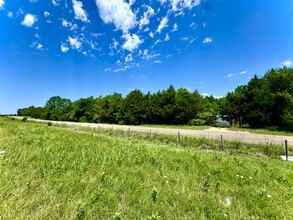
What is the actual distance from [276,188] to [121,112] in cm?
4469

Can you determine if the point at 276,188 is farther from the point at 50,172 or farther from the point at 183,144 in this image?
the point at 183,144

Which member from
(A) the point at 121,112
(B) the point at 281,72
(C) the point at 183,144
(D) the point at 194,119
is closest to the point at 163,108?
(D) the point at 194,119

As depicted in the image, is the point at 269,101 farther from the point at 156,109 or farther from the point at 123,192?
the point at 123,192

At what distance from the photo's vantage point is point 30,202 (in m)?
2.31

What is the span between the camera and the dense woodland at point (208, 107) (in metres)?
26.7

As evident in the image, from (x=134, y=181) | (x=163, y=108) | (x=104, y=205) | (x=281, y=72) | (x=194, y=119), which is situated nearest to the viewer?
(x=104, y=205)

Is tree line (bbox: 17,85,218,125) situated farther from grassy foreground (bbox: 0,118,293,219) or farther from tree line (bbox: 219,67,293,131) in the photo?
grassy foreground (bbox: 0,118,293,219)

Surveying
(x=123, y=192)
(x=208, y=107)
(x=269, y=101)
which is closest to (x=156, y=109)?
(x=208, y=107)

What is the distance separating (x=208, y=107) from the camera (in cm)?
4366

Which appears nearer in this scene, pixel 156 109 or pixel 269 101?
pixel 269 101

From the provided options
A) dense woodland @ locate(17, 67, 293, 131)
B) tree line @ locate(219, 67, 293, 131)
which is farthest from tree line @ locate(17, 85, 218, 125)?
tree line @ locate(219, 67, 293, 131)

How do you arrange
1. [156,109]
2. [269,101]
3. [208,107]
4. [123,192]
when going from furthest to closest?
[208,107] → [156,109] → [269,101] → [123,192]

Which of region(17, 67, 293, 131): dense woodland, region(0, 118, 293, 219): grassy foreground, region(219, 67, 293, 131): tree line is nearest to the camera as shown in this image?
region(0, 118, 293, 219): grassy foreground

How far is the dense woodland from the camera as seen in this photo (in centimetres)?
2666
